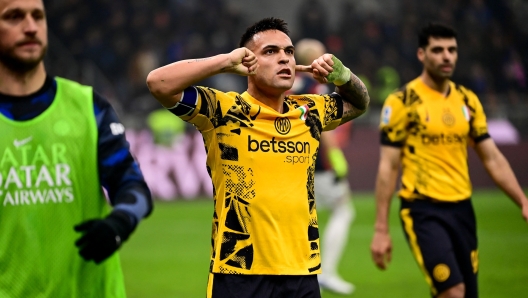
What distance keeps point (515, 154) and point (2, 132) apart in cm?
1848

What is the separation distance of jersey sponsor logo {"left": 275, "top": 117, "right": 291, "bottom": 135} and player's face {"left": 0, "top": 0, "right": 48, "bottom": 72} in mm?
1738

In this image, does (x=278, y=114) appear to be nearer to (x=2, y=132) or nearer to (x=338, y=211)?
(x=2, y=132)

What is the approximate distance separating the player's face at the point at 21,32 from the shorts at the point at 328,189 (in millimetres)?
7204

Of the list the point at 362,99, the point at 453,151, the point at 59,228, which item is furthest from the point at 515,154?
the point at 59,228

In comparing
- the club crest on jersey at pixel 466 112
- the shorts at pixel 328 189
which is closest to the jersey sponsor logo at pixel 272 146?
the club crest on jersey at pixel 466 112

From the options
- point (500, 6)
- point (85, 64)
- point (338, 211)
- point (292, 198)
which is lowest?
point (338, 211)

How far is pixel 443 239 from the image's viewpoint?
21.8 feet

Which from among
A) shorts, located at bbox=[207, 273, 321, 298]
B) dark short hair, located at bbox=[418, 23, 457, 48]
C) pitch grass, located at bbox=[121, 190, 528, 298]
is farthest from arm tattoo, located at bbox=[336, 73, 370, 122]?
pitch grass, located at bbox=[121, 190, 528, 298]

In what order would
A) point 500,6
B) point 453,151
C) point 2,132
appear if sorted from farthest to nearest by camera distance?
1. point 500,6
2. point 453,151
3. point 2,132

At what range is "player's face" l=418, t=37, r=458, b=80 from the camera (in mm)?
6914

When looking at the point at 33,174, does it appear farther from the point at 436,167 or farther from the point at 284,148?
the point at 436,167

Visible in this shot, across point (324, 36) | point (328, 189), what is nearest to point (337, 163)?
point (328, 189)

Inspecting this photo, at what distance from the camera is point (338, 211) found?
10562 mm

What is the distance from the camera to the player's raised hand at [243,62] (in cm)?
465
